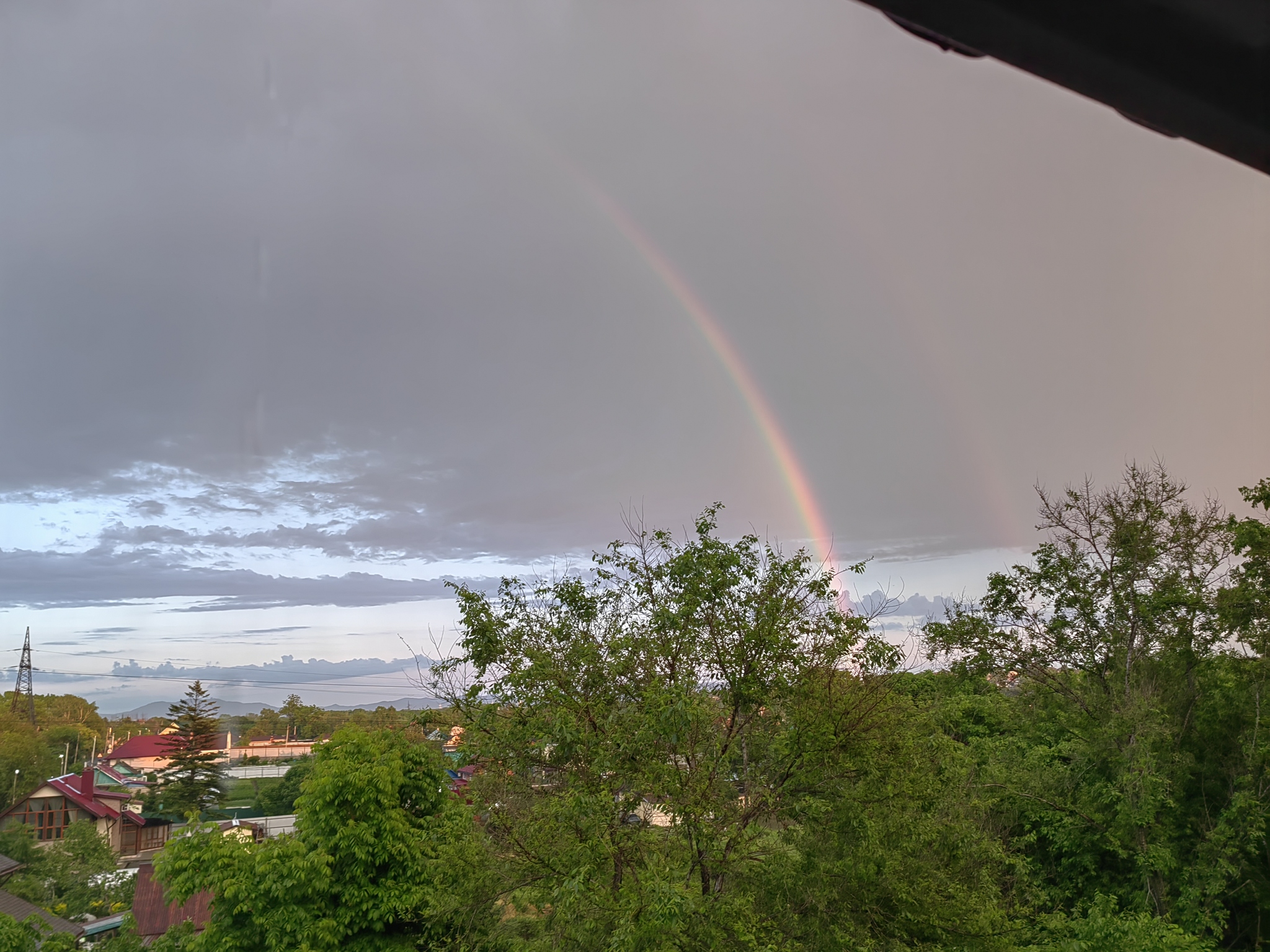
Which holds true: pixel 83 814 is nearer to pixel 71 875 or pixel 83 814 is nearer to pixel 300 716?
pixel 71 875

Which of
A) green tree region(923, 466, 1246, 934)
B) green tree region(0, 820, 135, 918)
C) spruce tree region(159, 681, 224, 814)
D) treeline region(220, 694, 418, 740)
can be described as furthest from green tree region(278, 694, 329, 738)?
green tree region(923, 466, 1246, 934)

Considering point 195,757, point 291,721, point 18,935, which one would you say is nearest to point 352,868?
point 18,935

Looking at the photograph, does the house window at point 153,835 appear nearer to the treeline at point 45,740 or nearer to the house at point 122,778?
the house at point 122,778

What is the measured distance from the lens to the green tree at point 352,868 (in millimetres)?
14103

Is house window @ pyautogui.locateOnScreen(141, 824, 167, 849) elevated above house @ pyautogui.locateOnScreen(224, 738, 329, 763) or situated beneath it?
situated beneath

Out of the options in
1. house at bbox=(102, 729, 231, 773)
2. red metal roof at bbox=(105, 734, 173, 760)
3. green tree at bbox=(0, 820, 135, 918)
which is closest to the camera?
green tree at bbox=(0, 820, 135, 918)

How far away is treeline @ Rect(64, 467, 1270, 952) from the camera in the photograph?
1052cm

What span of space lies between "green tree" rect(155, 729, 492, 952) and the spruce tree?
235ft

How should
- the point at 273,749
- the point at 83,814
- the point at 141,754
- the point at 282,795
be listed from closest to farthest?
1. the point at 83,814
2. the point at 282,795
3. the point at 141,754
4. the point at 273,749

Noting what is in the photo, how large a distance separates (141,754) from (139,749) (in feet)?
5.02

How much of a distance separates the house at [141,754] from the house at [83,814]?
19406 mm

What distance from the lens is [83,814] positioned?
168 feet

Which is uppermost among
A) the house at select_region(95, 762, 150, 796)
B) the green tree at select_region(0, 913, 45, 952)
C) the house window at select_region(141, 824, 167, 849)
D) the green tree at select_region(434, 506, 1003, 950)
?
the green tree at select_region(434, 506, 1003, 950)

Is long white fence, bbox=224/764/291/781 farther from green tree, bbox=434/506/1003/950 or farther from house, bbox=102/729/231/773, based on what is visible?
green tree, bbox=434/506/1003/950
